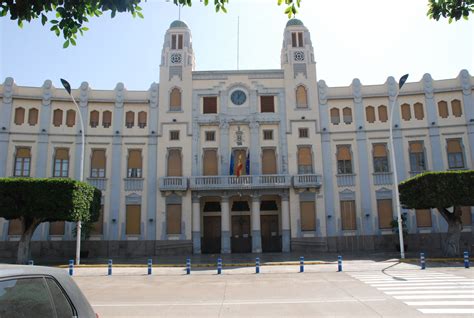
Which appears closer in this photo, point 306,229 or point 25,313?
point 25,313

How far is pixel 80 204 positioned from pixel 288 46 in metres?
24.7

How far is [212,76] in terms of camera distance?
126 feet

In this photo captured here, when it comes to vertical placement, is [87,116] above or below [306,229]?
above

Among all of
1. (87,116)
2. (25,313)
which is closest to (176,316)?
(25,313)

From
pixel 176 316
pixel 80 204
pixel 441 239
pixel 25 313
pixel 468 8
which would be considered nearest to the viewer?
pixel 25 313

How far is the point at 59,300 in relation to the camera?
3635 millimetres

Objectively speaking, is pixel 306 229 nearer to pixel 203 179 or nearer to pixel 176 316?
pixel 203 179

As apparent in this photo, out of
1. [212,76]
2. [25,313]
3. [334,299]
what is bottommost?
[334,299]

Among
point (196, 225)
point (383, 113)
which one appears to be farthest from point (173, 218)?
point (383, 113)

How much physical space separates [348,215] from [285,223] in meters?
5.85

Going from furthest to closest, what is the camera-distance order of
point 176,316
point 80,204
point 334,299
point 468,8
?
point 80,204 < point 334,299 < point 176,316 < point 468,8

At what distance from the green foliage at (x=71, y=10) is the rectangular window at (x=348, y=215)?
29.4 meters

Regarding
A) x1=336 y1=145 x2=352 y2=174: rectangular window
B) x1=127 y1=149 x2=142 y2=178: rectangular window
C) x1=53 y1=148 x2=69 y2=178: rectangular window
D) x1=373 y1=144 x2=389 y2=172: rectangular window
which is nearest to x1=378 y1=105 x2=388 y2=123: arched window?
x1=373 y1=144 x2=389 y2=172: rectangular window

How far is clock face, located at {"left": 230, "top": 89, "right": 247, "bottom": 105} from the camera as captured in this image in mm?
37844
